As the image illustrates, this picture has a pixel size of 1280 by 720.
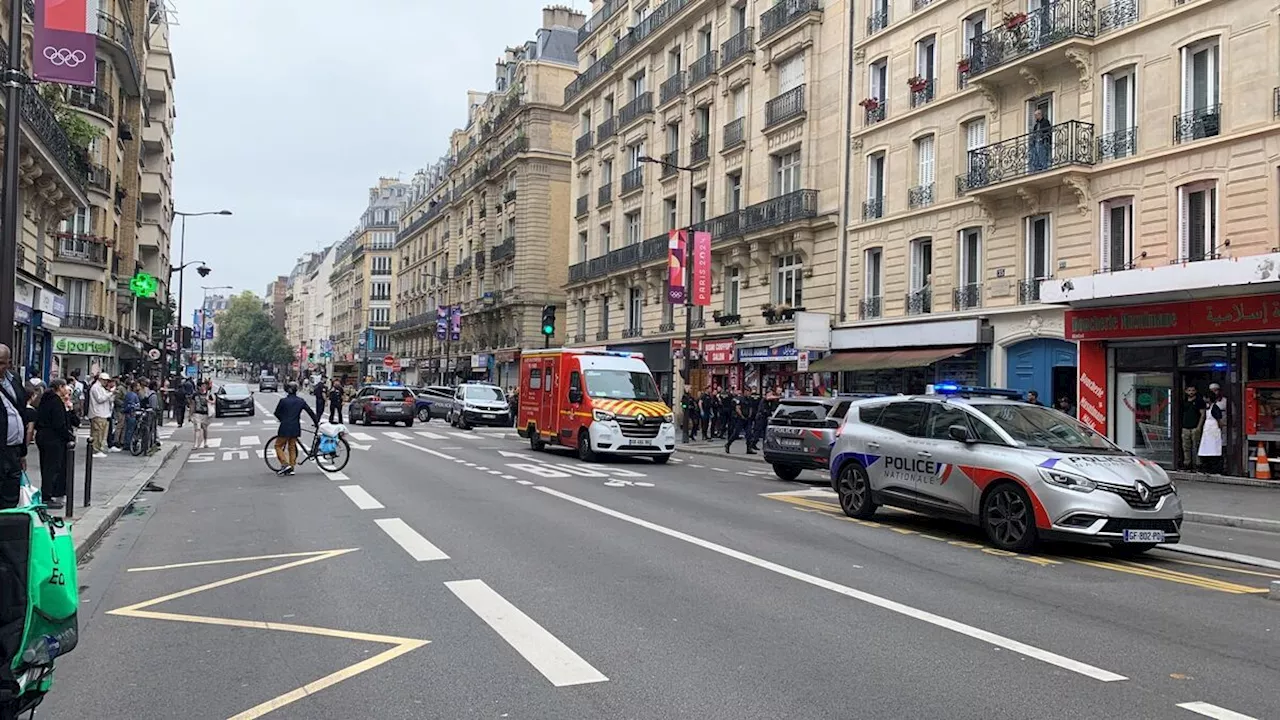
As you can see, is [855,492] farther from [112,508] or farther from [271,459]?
[271,459]

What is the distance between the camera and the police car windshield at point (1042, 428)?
34.2 ft

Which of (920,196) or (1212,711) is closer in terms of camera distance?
(1212,711)

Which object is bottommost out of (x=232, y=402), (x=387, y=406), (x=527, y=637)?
(x=527, y=637)

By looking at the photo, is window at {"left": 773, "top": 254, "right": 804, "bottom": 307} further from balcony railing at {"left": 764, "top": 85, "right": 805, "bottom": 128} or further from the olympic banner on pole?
balcony railing at {"left": 764, "top": 85, "right": 805, "bottom": 128}

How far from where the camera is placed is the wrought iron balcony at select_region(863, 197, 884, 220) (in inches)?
1156

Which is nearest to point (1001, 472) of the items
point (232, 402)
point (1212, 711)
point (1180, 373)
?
point (1212, 711)

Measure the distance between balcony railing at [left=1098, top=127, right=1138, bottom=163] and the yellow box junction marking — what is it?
62.4 ft

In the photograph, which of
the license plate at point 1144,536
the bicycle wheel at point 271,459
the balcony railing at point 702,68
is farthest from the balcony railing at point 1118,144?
the balcony railing at point 702,68

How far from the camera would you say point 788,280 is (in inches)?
1331

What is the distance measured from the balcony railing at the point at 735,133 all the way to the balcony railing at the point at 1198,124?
17559mm

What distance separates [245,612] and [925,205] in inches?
936

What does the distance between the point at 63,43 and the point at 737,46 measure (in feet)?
95.5

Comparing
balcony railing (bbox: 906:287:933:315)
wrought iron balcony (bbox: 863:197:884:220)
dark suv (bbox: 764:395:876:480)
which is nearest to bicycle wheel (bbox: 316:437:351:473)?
dark suv (bbox: 764:395:876:480)

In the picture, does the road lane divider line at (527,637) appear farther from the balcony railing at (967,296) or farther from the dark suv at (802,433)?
the balcony railing at (967,296)
